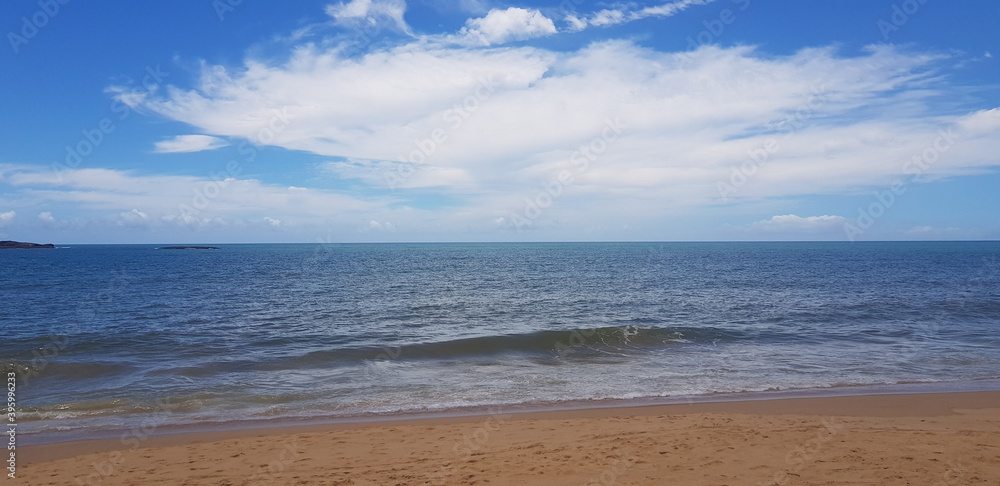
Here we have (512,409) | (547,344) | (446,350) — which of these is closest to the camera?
(512,409)

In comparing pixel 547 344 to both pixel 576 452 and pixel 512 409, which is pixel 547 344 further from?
pixel 576 452

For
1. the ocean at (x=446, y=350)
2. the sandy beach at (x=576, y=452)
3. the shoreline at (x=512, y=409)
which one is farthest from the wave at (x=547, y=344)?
the sandy beach at (x=576, y=452)

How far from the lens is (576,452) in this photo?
9.18 m

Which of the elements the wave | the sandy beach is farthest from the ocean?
the sandy beach

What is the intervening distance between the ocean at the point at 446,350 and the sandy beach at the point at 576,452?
1737 millimetres

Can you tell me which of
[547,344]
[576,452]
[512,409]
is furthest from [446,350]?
[576,452]

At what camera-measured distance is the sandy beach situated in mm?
8195

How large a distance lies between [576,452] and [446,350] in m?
12.3

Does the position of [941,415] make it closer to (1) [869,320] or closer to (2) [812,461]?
(2) [812,461]

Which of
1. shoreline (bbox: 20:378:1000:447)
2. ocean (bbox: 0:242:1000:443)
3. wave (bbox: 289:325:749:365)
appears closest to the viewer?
shoreline (bbox: 20:378:1000:447)

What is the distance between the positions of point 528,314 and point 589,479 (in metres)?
22.0

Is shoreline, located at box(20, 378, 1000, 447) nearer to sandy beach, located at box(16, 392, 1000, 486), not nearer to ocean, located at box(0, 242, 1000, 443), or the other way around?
ocean, located at box(0, 242, 1000, 443)

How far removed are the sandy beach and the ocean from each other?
1.74m

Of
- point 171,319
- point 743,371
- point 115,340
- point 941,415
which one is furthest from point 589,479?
point 171,319
